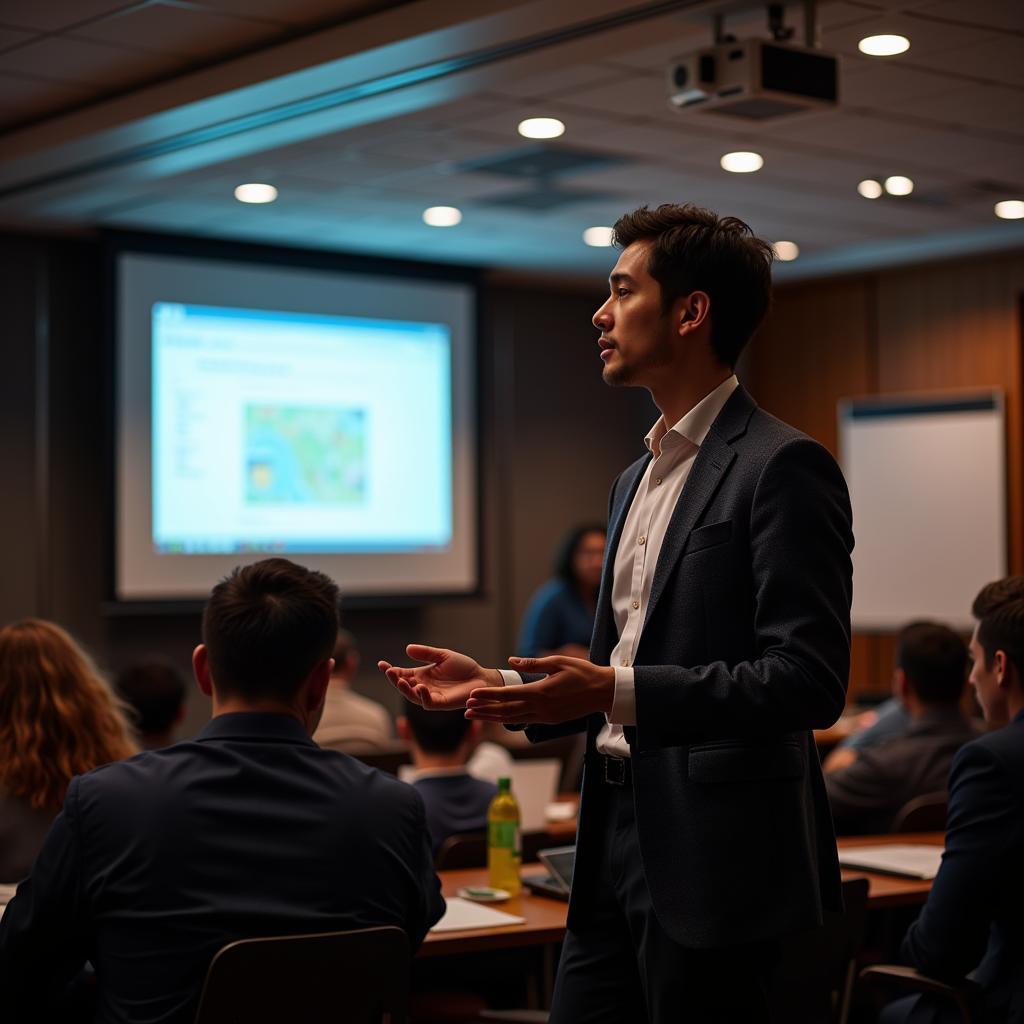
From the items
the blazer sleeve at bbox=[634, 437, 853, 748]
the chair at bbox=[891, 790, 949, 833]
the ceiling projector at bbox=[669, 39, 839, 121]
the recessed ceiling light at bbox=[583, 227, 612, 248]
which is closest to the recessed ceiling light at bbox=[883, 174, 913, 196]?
the recessed ceiling light at bbox=[583, 227, 612, 248]

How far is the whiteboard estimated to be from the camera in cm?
877

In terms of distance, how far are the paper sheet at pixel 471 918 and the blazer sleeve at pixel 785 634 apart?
48.9 inches

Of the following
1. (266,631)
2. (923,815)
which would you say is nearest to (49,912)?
(266,631)

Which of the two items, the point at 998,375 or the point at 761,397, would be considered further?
the point at 761,397

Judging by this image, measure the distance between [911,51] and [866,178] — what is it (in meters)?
1.83

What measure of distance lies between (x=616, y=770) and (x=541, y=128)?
14.4ft

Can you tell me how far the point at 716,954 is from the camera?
2008 mm

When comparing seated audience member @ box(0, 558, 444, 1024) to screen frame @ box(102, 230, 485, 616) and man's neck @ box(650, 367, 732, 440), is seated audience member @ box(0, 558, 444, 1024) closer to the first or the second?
man's neck @ box(650, 367, 732, 440)

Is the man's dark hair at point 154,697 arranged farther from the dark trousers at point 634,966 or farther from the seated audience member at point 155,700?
the dark trousers at point 634,966

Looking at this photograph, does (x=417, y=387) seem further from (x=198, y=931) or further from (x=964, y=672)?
(x=198, y=931)

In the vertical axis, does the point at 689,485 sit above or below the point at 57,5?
below

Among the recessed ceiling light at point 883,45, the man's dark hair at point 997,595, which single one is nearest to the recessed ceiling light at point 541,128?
the recessed ceiling light at point 883,45

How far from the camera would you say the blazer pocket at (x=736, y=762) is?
6.40 feet

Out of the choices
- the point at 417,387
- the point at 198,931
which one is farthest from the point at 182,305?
the point at 198,931
